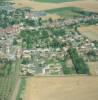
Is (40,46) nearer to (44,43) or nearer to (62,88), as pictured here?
(44,43)

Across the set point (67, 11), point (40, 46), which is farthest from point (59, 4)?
point (40, 46)

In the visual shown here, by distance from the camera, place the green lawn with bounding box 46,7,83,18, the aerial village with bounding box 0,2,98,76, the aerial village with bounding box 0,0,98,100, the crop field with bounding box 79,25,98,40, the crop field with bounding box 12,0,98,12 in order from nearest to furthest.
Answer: the aerial village with bounding box 0,0,98,100
the aerial village with bounding box 0,2,98,76
the crop field with bounding box 79,25,98,40
the green lawn with bounding box 46,7,83,18
the crop field with bounding box 12,0,98,12

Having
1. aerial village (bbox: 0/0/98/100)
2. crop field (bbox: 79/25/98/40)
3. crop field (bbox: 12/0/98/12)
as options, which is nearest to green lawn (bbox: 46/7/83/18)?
aerial village (bbox: 0/0/98/100)

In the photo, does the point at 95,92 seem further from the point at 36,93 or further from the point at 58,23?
the point at 58,23

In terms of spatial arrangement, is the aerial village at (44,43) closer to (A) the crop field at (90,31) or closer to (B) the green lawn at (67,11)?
(A) the crop field at (90,31)

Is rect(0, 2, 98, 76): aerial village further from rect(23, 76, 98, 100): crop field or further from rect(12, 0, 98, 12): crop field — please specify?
rect(12, 0, 98, 12): crop field
